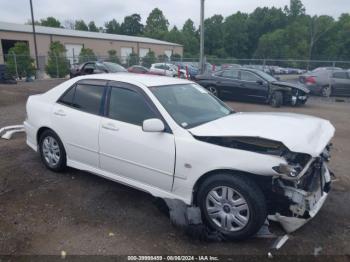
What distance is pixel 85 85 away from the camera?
15.2ft

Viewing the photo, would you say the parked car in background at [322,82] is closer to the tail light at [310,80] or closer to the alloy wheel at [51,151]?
the tail light at [310,80]

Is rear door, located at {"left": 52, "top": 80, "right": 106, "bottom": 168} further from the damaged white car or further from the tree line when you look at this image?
the tree line

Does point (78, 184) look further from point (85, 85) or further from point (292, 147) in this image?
point (292, 147)

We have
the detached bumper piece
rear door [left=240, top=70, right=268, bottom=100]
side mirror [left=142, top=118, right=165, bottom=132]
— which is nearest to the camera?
the detached bumper piece

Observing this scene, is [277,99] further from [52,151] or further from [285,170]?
[285,170]

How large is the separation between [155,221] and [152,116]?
1216 mm

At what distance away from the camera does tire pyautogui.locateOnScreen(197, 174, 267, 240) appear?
312 cm

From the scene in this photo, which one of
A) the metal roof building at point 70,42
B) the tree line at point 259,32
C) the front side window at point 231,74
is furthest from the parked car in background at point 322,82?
the tree line at point 259,32

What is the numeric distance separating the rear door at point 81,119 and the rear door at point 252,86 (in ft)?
31.5

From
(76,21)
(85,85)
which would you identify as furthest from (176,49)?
(85,85)

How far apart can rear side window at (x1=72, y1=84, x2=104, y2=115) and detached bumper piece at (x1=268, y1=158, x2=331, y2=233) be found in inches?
100

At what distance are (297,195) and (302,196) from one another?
49 millimetres

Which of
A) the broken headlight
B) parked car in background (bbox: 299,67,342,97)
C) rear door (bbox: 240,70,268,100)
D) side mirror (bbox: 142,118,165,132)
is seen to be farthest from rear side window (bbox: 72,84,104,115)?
parked car in background (bbox: 299,67,342,97)

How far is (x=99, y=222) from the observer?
364 centimetres
